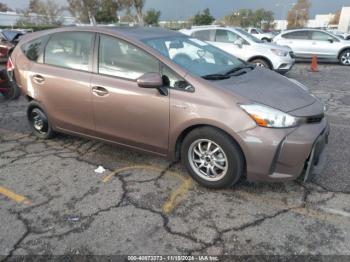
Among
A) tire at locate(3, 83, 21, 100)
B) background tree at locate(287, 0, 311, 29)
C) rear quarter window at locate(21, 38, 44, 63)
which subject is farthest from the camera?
background tree at locate(287, 0, 311, 29)

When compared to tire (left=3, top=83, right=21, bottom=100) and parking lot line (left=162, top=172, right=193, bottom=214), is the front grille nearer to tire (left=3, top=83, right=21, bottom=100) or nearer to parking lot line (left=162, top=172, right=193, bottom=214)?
parking lot line (left=162, top=172, right=193, bottom=214)

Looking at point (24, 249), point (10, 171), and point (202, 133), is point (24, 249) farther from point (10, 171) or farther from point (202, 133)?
point (202, 133)

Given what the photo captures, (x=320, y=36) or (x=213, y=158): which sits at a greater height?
(x=320, y=36)

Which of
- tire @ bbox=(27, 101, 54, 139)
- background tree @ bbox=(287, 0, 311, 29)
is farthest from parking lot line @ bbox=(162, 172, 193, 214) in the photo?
background tree @ bbox=(287, 0, 311, 29)

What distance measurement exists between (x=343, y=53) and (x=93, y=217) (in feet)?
44.3

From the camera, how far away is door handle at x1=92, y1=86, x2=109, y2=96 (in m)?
3.37

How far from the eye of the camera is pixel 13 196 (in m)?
3.07

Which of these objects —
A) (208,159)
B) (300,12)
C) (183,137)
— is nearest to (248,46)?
(183,137)

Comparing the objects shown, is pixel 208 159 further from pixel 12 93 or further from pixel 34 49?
pixel 12 93

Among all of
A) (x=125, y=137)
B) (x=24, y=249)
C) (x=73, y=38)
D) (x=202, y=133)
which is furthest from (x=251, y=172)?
(x=73, y=38)

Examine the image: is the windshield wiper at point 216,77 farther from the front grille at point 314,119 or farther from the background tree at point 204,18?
the background tree at point 204,18

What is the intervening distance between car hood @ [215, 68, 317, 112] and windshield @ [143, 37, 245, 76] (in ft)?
1.02

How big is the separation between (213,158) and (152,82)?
99cm

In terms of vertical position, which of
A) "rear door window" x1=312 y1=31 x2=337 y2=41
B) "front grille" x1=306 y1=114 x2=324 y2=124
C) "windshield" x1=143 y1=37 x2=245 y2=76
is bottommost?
"front grille" x1=306 y1=114 x2=324 y2=124
